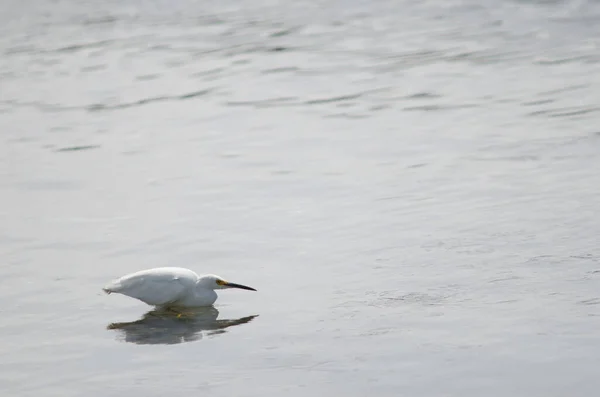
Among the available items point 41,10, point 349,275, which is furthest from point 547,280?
point 41,10

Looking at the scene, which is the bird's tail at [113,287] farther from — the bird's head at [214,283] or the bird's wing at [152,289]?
the bird's head at [214,283]

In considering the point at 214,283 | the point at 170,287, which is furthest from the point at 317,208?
the point at 170,287

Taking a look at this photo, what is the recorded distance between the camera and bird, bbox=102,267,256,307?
676 cm

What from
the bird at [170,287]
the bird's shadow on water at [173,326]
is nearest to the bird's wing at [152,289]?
the bird at [170,287]

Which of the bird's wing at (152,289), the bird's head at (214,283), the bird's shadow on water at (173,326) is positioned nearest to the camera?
the bird's shadow on water at (173,326)

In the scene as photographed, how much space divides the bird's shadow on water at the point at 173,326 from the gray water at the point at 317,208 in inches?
0.8

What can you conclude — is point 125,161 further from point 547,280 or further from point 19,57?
point 19,57

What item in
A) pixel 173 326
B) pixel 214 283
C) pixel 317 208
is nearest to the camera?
pixel 173 326

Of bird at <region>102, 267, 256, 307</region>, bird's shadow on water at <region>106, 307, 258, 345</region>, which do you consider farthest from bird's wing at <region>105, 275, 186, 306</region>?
bird's shadow on water at <region>106, 307, 258, 345</region>

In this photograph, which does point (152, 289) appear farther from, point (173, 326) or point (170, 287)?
point (173, 326)

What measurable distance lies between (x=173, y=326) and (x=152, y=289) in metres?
0.25

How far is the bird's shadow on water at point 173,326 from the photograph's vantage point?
21.2 feet

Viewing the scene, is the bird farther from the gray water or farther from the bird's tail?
the gray water

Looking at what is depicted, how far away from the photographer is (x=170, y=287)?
6.78 m
